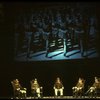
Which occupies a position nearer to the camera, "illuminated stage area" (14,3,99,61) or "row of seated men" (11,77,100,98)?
"row of seated men" (11,77,100,98)

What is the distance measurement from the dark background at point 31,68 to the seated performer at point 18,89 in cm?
22

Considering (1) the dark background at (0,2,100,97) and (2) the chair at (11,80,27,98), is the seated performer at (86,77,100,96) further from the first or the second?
(2) the chair at (11,80,27,98)

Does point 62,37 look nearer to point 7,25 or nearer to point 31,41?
point 31,41

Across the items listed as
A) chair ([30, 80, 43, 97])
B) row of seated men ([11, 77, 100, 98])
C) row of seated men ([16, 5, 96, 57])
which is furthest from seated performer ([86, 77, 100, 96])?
chair ([30, 80, 43, 97])

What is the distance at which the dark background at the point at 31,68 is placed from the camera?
9805 mm

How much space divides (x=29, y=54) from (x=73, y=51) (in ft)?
3.78

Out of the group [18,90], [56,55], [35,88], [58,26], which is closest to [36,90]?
[35,88]

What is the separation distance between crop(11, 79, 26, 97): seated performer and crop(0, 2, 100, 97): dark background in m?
0.22

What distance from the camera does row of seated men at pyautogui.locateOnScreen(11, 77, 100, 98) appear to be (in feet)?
31.1

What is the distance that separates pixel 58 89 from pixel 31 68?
3.04ft

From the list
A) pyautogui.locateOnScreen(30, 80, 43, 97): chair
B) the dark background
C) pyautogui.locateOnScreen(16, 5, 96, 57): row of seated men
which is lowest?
pyautogui.locateOnScreen(30, 80, 43, 97): chair

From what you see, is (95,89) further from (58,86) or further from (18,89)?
(18,89)

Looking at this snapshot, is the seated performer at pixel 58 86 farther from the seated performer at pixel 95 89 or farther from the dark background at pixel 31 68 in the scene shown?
the seated performer at pixel 95 89

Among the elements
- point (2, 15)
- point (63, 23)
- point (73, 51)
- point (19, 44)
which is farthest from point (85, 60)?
point (2, 15)
